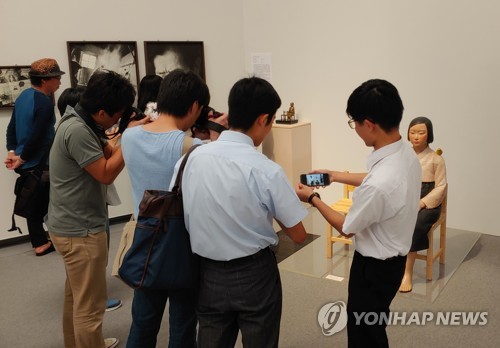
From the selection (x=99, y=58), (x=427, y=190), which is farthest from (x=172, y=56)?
(x=427, y=190)

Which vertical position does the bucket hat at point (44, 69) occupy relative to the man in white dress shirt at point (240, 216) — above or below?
above

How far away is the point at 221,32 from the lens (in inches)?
203

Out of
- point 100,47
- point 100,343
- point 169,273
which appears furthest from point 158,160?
point 100,47

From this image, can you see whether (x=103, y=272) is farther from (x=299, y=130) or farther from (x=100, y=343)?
(x=299, y=130)

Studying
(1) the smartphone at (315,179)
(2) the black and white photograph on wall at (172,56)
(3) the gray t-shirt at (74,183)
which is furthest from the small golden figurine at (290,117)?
(3) the gray t-shirt at (74,183)

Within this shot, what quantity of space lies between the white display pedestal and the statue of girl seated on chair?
179cm

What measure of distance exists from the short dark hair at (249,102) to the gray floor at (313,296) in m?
1.52

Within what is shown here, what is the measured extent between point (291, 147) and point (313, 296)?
6.99 ft

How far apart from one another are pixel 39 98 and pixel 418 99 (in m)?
3.23

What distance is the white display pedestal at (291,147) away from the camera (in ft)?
15.7

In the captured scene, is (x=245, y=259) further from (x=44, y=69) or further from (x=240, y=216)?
(x=44, y=69)

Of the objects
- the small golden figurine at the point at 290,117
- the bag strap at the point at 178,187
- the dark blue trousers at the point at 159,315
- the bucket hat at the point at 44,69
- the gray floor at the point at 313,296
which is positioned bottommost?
the gray floor at the point at 313,296

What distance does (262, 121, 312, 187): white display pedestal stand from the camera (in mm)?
4797

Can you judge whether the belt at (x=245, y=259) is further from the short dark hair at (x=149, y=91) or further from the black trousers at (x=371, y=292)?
the short dark hair at (x=149, y=91)
